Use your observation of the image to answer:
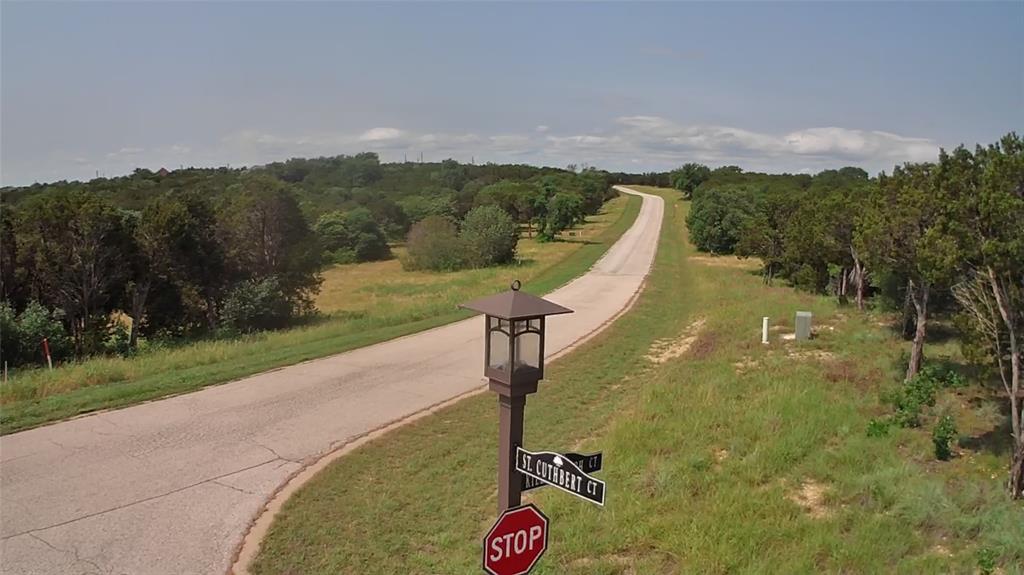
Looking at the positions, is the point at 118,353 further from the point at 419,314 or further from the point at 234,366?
the point at 419,314

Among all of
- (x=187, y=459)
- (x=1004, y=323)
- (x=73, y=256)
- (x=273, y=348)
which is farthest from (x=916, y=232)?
(x=73, y=256)

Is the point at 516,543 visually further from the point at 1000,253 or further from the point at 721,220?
the point at 721,220

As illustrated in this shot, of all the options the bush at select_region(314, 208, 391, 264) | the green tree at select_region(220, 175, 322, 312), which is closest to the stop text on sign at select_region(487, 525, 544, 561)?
the green tree at select_region(220, 175, 322, 312)

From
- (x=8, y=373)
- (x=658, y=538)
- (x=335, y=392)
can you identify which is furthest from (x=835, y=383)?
(x=8, y=373)

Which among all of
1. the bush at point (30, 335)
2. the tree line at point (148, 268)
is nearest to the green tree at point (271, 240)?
the tree line at point (148, 268)

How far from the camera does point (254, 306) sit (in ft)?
73.8

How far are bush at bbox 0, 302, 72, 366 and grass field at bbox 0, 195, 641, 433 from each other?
123 cm

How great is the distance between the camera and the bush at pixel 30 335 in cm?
1655

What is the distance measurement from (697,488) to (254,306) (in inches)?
701

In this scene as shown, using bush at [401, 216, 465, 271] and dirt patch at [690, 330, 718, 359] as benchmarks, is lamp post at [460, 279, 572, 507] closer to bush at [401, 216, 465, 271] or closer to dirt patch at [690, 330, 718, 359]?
dirt patch at [690, 330, 718, 359]

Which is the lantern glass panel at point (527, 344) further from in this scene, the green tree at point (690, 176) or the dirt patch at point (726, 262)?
the green tree at point (690, 176)

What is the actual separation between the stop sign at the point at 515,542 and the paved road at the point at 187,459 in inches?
143

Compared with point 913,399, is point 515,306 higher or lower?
higher

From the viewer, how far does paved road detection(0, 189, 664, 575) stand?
6914 mm
